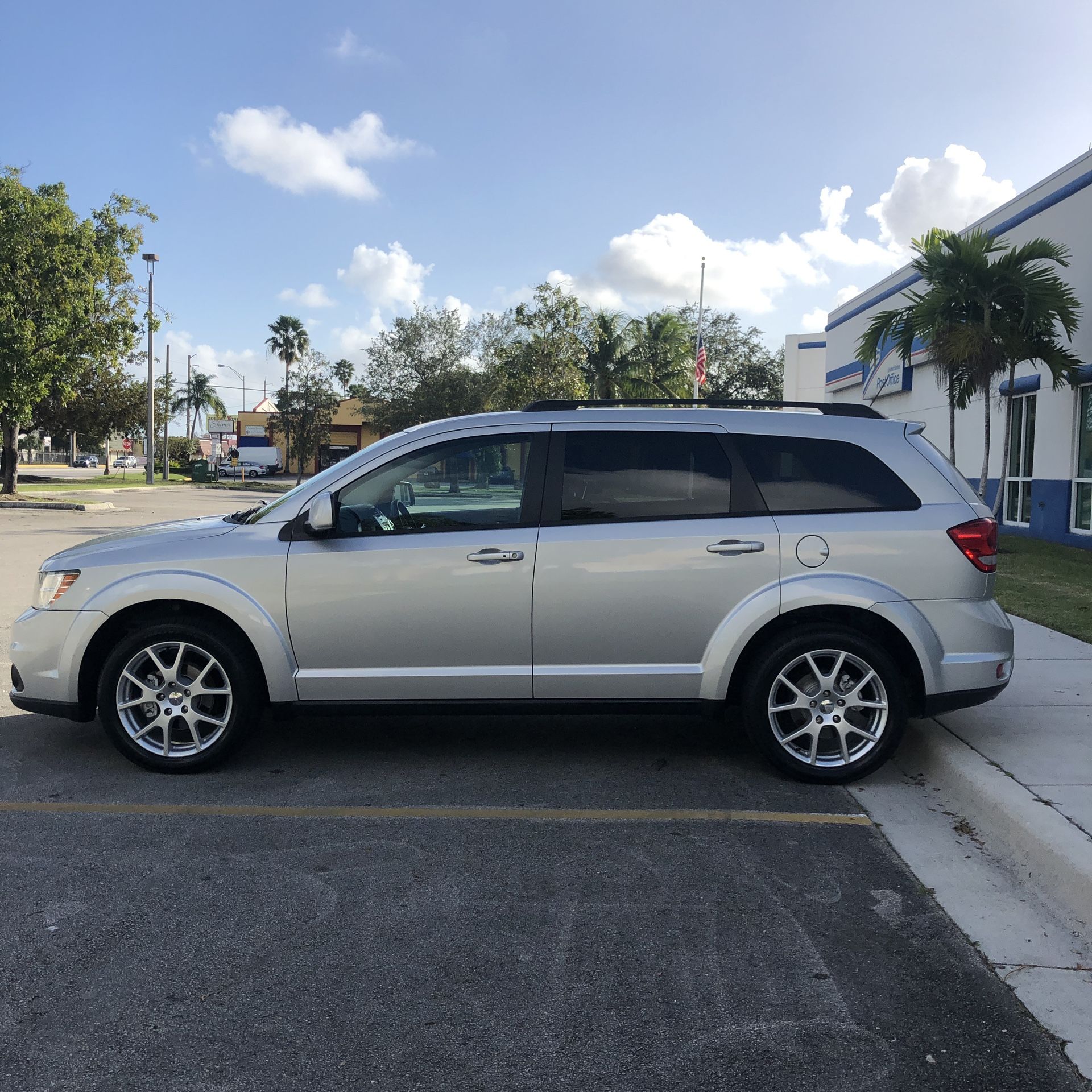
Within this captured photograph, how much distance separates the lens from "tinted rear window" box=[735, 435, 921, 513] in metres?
5.40

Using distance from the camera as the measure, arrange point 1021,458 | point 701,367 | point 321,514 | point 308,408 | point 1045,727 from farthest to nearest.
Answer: point 308,408 → point 701,367 → point 1021,458 → point 1045,727 → point 321,514

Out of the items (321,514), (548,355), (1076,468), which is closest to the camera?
(321,514)

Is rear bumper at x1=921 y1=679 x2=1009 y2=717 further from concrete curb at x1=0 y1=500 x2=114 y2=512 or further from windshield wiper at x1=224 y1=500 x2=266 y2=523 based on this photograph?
concrete curb at x1=0 y1=500 x2=114 y2=512

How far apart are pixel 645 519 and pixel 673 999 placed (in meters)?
2.61

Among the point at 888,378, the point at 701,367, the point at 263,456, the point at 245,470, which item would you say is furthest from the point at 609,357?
the point at 263,456

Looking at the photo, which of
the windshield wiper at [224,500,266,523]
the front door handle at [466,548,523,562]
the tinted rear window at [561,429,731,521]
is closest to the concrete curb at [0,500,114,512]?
the windshield wiper at [224,500,266,523]

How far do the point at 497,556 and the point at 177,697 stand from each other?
1.76 meters

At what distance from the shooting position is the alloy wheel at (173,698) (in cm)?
536

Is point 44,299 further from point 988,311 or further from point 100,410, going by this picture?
point 988,311

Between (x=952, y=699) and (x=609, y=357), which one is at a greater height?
(x=609, y=357)

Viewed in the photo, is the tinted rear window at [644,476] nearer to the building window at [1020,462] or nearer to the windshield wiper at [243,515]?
the windshield wiper at [243,515]

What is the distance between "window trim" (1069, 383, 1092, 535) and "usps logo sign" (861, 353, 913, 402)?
25.4ft

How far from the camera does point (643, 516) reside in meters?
5.37

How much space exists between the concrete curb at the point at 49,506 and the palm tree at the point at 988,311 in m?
21.6
